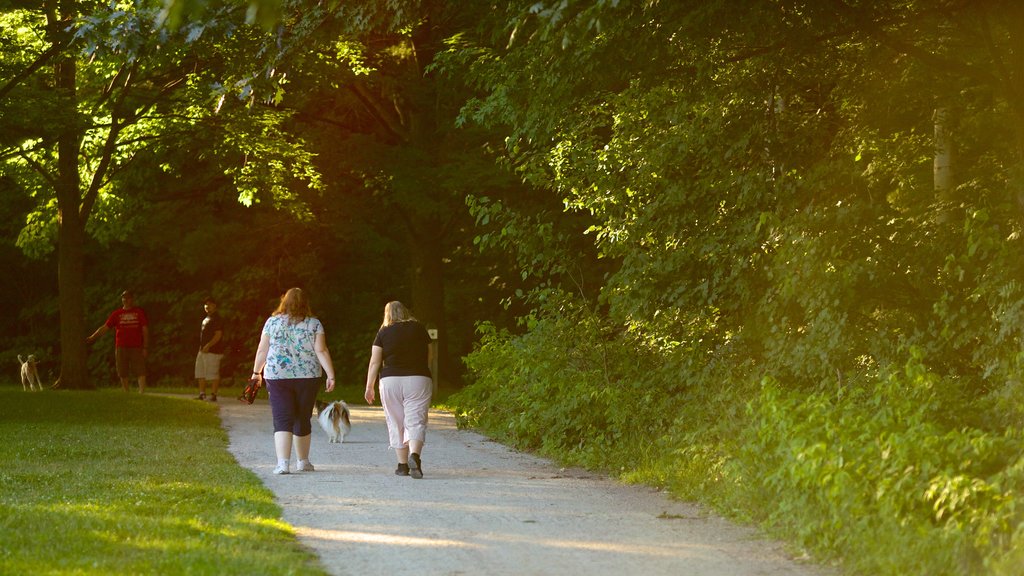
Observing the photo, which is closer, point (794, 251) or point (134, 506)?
point (134, 506)

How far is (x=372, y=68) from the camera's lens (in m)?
29.9

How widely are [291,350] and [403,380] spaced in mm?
1207

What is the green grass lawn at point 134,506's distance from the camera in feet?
26.0

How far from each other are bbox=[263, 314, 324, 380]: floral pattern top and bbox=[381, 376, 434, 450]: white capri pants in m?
0.82

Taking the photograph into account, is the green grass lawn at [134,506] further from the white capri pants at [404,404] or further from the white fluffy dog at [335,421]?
the white capri pants at [404,404]

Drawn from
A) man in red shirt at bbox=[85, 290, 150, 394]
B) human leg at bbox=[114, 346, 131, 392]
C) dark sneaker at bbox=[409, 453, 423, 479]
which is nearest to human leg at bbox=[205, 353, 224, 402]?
man in red shirt at bbox=[85, 290, 150, 394]

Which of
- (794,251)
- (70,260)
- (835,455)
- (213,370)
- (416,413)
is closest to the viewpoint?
(835,455)

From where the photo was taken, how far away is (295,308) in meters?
13.9

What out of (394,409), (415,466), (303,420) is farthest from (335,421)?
(415,466)

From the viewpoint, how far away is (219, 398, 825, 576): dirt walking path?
320 inches

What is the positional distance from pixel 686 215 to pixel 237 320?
94.3 ft

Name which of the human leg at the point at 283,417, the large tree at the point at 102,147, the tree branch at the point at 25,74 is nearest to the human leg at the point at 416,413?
the human leg at the point at 283,417

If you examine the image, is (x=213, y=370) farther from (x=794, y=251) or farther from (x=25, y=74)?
(x=794, y=251)

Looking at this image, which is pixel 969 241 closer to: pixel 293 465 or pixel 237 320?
pixel 293 465
